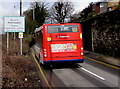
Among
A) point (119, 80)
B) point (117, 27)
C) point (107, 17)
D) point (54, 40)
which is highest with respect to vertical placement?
point (107, 17)

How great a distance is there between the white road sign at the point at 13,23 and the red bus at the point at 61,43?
9524 mm

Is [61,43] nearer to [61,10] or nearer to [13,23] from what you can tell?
[13,23]

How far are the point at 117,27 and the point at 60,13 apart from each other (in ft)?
128

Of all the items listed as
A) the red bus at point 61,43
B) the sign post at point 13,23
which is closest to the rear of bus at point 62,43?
the red bus at point 61,43

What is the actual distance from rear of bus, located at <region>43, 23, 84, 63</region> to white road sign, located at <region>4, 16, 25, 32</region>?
9.62 meters

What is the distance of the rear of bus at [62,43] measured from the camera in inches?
447

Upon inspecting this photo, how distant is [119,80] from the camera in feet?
26.9

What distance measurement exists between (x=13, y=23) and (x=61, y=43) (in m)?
10.5

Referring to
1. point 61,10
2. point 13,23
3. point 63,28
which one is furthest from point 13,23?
point 61,10

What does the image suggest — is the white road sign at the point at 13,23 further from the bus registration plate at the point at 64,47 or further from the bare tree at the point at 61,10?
the bare tree at the point at 61,10

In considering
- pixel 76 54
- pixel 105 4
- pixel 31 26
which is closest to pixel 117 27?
pixel 76 54

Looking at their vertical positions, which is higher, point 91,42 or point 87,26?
point 87,26

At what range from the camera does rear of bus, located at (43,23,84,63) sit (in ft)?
37.2

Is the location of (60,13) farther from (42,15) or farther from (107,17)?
(107,17)
